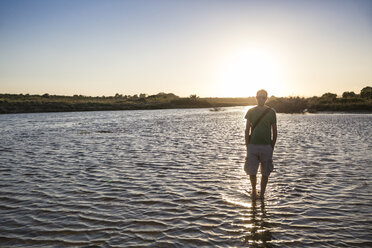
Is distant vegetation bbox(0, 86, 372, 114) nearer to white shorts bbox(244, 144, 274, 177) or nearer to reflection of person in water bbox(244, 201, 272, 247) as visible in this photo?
white shorts bbox(244, 144, 274, 177)

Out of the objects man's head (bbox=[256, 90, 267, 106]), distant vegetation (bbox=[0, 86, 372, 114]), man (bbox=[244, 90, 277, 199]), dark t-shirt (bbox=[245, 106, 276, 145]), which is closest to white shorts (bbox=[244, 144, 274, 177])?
man (bbox=[244, 90, 277, 199])

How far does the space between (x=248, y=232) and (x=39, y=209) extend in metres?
4.68

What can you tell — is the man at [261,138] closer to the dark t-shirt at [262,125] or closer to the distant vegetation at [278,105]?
the dark t-shirt at [262,125]

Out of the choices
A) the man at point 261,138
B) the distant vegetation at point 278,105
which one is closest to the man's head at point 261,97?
the man at point 261,138

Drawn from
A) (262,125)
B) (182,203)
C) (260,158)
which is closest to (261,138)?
(262,125)

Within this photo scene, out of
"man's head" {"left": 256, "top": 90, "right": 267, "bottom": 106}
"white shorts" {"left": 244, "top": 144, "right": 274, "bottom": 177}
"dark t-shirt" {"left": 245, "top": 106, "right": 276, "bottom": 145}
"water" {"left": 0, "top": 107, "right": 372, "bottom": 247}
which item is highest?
"man's head" {"left": 256, "top": 90, "right": 267, "bottom": 106}

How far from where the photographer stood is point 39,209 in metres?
6.88

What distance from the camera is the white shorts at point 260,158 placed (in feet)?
23.5

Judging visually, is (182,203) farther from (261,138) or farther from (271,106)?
(271,106)

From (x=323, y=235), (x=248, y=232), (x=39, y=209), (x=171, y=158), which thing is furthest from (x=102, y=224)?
(x=171, y=158)

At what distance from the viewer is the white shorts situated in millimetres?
7176

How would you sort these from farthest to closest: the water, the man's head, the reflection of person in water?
the man's head → the water → the reflection of person in water

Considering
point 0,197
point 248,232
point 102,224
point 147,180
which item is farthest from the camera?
point 147,180

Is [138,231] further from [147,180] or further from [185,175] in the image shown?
[185,175]
